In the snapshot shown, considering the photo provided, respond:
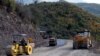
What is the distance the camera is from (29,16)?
65562mm

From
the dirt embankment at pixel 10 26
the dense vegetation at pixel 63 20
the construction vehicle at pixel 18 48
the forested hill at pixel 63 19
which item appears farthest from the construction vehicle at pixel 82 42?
the forested hill at pixel 63 19

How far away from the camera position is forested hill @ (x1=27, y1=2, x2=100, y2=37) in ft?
358

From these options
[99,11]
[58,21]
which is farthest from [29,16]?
[99,11]

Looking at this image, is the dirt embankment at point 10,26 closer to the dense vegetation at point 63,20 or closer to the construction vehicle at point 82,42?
the construction vehicle at point 82,42

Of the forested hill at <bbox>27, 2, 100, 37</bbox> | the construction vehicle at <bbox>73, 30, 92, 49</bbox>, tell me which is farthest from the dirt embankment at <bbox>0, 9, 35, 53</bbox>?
the forested hill at <bbox>27, 2, 100, 37</bbox>

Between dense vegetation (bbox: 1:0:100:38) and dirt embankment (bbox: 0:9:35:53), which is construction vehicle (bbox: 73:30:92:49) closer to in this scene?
dirt embankment (bbox: 0:9:35:53)

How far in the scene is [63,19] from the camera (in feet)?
408

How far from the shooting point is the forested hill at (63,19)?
109194 mm

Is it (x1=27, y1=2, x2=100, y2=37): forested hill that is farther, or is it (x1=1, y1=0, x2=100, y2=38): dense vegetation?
(x1=27, y1=2, x2=100, y2=37): forested hill

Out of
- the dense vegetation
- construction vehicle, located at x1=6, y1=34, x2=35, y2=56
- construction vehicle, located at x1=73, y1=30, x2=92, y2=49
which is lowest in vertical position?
the dense vegetation

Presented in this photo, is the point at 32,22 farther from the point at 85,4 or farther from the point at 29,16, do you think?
the point at 85,4

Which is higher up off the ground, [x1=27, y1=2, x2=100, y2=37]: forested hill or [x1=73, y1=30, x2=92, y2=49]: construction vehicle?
[x1=73, y1=30, x2=92, y2=49]: construction vehicle

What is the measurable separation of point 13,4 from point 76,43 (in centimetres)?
1568

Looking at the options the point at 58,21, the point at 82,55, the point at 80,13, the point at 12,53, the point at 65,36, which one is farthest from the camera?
the point at 80,13
